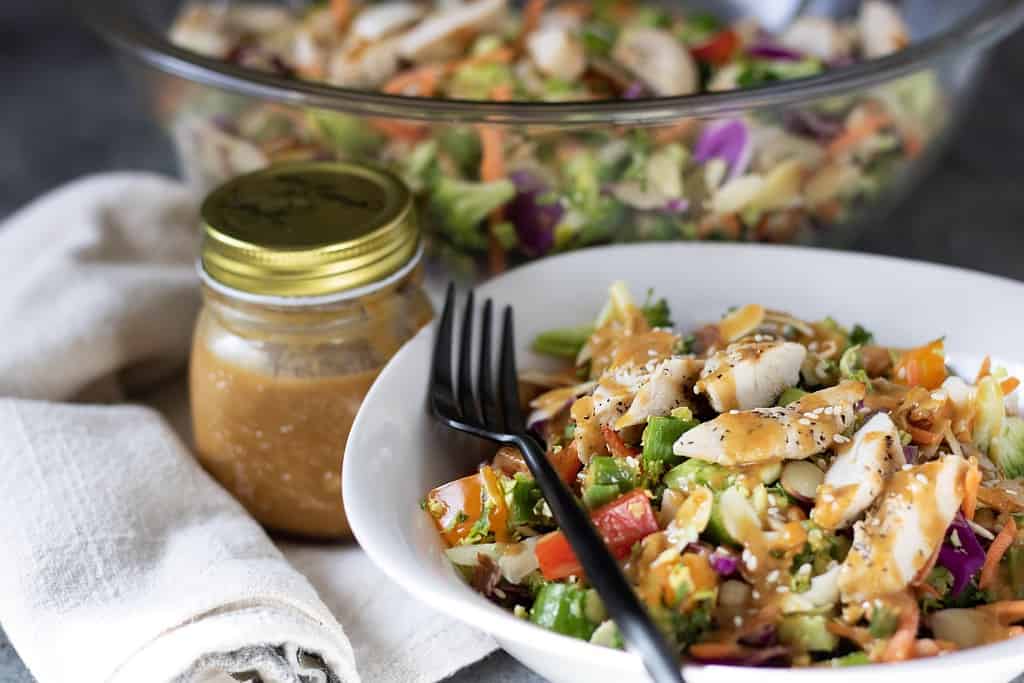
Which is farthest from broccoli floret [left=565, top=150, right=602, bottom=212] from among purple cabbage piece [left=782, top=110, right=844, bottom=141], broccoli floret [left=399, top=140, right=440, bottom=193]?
purple cabbage piece [left=782, top=110, right=844, bottom=141]

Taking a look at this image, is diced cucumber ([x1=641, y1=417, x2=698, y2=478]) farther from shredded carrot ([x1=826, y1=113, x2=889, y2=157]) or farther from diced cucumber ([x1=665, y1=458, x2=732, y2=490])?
shredded carrot ([x1=826, y1=113, x2=889, y2=157])

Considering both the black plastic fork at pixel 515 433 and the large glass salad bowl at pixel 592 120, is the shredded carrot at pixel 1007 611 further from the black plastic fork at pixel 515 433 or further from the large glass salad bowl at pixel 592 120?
the large glass salad bowl at pixel 592 120

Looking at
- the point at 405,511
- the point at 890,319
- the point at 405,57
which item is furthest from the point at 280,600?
the point at 405,57

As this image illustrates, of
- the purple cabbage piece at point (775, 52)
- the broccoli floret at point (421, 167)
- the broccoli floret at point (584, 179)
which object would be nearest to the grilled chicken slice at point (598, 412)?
the broccoli floret at point (584, 179)

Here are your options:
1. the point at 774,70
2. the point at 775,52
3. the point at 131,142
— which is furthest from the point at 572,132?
the point at 131,142

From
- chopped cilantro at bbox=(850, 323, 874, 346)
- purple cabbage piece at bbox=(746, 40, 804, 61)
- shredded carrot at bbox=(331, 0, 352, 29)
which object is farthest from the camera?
shredded carrot at bbox=(331, 0, 352, 29)

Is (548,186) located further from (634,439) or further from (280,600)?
(280,600)
